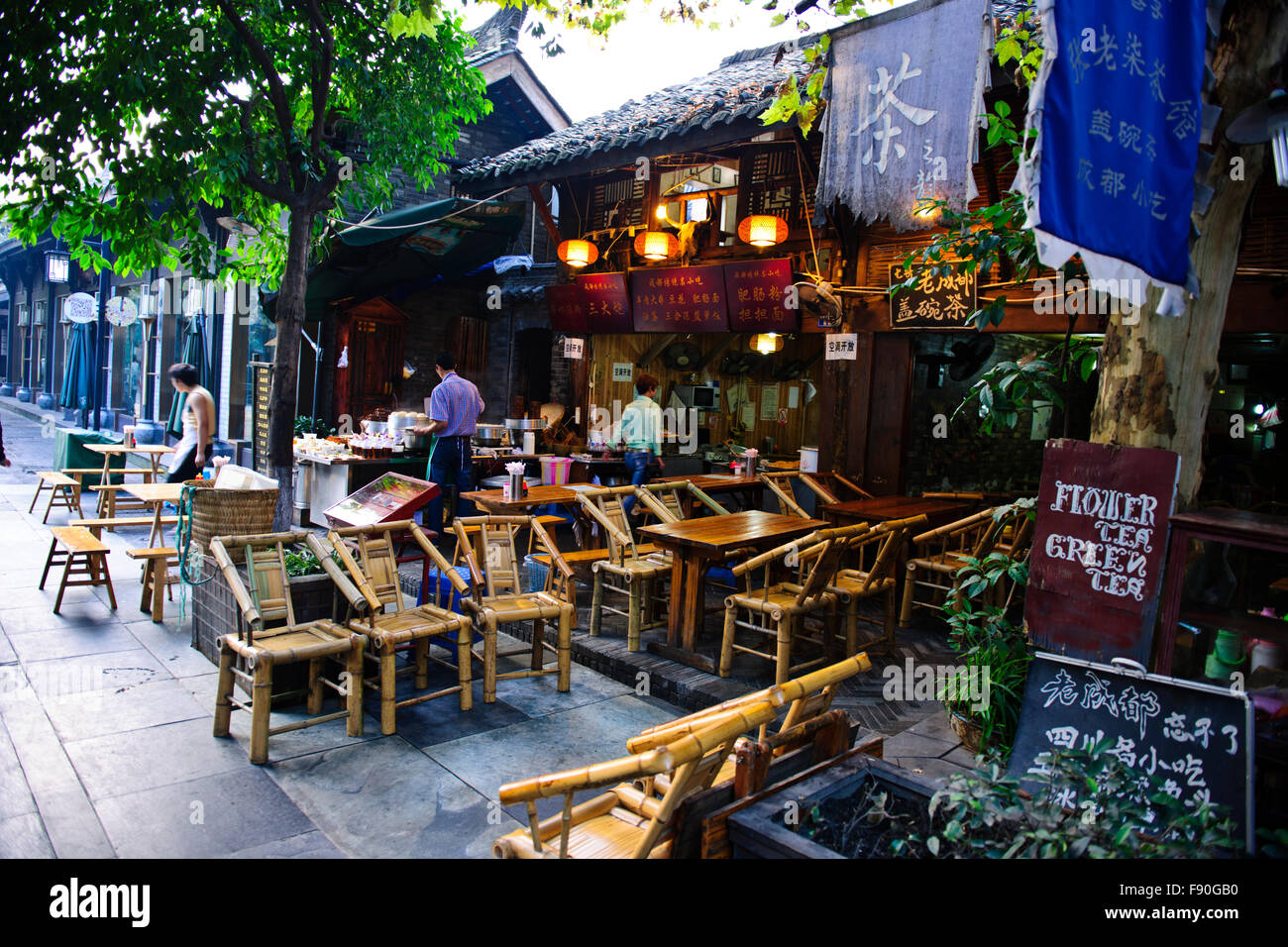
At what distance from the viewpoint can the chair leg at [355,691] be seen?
4.66m

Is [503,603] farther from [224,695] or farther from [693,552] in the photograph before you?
[224,695]

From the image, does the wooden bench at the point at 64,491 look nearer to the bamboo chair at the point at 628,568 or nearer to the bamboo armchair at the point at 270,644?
the bamboo armchair at the point at 270,644

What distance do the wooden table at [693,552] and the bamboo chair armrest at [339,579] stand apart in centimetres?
221

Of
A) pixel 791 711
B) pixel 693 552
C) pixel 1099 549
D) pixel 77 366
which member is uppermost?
pixel 77 366

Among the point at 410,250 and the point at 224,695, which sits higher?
the point at 410,250

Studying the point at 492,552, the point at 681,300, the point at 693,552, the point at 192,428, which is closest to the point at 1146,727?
the point at 693,552

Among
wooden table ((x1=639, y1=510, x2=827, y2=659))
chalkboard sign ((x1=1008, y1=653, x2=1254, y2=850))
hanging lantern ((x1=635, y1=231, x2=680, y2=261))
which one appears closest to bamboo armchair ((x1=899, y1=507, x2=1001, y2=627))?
wooden table ((x1=639, y1=510, x2=827, y2=659))

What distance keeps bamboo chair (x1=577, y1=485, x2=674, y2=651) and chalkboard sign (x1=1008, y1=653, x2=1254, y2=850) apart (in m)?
3.16

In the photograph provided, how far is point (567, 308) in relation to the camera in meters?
12.7

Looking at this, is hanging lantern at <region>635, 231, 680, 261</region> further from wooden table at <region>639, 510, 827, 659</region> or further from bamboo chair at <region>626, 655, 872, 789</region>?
bamboo chair at <region>626, 655, 872, 789</region>

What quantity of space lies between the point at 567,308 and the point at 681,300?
2331 mm

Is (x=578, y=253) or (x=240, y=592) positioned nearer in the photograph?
(x=240, y=592)
